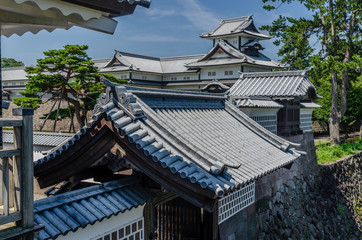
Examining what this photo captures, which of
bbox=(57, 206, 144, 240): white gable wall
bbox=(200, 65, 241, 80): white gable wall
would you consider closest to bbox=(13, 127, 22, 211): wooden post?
bbox=(57, 206, 144, 240): white gable wall

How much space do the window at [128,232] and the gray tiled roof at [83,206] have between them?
1.34ft

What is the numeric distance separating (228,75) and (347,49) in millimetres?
12305

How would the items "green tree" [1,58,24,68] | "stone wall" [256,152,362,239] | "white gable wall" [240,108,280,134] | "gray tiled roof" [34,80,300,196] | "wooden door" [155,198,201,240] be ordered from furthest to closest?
"green tree" [1,58,24,68] < "white gable wall" [240,108,280,134] < "stone wall" [256,152,362,239] < "wooden door" [155,198,201,240] < "gray tiled roof" [34,80,300,196]

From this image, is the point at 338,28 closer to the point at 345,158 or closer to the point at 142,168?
the point at 345,158

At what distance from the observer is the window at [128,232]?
17.1ft

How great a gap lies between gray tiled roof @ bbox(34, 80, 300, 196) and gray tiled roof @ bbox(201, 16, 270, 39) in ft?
93.2

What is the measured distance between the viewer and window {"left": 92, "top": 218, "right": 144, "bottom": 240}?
522 cm

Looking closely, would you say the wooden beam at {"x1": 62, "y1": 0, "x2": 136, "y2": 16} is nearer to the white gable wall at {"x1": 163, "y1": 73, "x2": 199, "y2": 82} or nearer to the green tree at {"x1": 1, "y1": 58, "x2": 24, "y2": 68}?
the white gable wall at {"x1": 163, "y1": 73, "x2": 199, "y2": 82}

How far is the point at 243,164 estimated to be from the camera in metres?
7.03

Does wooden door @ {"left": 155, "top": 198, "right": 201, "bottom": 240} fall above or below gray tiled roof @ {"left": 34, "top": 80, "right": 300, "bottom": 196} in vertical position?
below

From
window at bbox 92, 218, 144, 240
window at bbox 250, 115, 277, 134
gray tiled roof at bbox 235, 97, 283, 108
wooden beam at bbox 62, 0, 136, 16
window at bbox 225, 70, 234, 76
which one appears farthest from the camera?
window at bbox 225, 70, 234, 76

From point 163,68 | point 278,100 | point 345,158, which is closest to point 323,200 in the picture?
point 278,100

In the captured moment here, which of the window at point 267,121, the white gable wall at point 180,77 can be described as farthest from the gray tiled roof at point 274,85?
the white gable wall at point 180,77

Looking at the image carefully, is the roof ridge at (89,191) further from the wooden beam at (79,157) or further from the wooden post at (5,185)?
the wooden post at (5,185)
